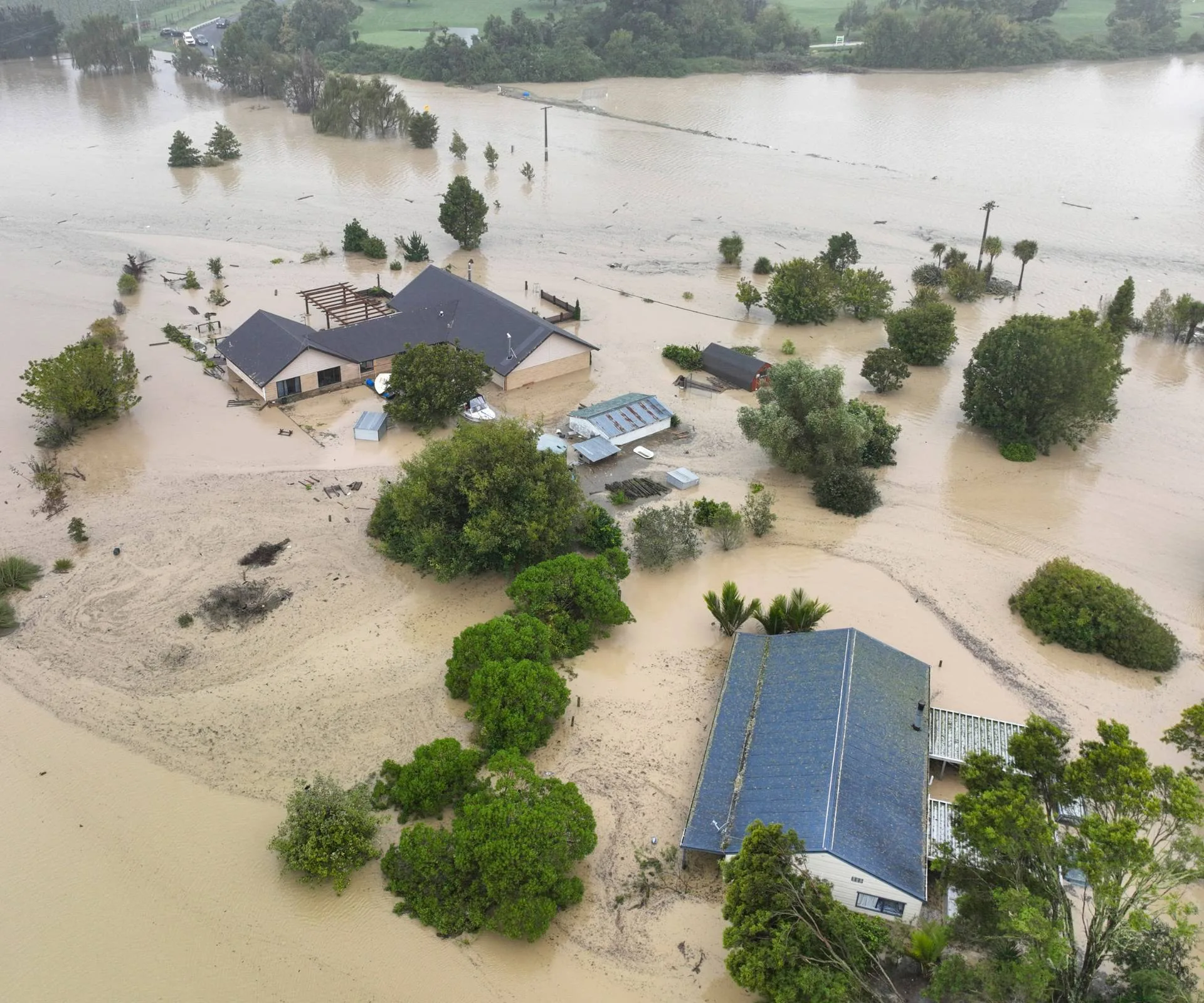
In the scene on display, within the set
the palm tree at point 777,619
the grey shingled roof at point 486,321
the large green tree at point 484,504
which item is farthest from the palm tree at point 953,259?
the palm tree at point 777,619

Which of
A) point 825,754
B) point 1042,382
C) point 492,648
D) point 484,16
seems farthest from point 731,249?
point 484,16

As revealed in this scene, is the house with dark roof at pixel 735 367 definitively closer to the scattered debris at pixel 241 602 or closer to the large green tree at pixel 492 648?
the large green tree at pixel 492 648

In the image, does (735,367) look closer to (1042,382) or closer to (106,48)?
(1042,382)

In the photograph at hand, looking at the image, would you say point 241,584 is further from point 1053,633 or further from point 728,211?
point 728,211

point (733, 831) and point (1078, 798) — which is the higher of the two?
point (1078, 798)

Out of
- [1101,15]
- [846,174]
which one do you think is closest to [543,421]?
[846,174]

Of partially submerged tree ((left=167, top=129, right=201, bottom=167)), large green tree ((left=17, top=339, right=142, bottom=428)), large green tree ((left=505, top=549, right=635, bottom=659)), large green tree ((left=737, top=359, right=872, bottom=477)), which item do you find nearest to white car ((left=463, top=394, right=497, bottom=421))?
large green tree ((left=737, top=359, right=872, bottom=477))
